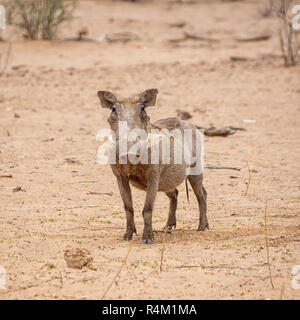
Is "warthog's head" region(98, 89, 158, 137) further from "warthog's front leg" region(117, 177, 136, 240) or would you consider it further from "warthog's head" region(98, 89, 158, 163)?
"warthog's front leg" region(117, 177, 136, 240)

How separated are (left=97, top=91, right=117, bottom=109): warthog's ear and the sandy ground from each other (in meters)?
1.24

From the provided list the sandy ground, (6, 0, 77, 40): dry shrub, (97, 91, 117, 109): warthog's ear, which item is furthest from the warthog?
(6, 0, 77, 40): dry shrub

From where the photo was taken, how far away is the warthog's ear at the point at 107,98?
5.70 m

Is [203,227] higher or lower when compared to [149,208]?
lower

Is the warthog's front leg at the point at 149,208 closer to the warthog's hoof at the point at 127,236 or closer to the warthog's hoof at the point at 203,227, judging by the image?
the warthog's hoof at the point at 127,236

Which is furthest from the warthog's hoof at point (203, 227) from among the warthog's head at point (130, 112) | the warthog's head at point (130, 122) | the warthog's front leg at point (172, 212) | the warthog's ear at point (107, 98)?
the warthog's ear at point (107, 98)

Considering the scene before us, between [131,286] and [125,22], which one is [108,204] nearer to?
[131,286]

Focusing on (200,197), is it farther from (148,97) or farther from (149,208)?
(148,97)

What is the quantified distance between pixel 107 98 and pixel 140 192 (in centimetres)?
254

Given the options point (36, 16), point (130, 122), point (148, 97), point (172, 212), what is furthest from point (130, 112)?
point (36, 16)

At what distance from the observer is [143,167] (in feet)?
19.0

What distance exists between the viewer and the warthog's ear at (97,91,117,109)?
570cm

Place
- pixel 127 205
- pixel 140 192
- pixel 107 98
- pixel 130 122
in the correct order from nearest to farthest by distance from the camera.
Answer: pixel 130 122 < pixel 107 98 < pixel 127 205 < pixel 140 192

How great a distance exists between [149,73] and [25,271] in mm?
10309
